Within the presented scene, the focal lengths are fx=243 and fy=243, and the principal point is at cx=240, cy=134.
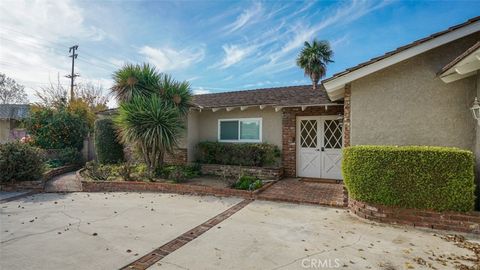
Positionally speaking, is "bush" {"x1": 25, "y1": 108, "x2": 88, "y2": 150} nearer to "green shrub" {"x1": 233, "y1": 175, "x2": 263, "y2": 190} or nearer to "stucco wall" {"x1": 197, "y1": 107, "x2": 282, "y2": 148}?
"stucco wall" {"x1": 197, "y1": 107, "x2": 282, "y2": 148}

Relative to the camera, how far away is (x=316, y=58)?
17344 millimetres

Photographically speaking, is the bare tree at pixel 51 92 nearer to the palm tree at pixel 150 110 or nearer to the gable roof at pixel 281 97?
the palm tree at pixel 150 110

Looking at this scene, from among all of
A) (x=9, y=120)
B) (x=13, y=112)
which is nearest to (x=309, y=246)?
(x=9, y=120)

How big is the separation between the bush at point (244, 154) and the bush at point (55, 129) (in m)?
8.12

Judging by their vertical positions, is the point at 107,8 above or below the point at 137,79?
above

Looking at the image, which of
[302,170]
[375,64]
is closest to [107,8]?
[375,64]

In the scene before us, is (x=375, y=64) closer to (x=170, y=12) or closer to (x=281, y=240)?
(x=281, y=240)

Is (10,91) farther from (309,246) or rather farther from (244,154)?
(309,246)

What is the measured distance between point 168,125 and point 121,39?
213 inches

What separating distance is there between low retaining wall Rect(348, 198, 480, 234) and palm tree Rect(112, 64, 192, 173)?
23.2 ft

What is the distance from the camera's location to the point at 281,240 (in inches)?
176

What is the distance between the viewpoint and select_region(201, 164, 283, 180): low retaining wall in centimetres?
988

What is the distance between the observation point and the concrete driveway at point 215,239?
3.66 metres

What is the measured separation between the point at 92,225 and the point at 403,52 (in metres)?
8.00
